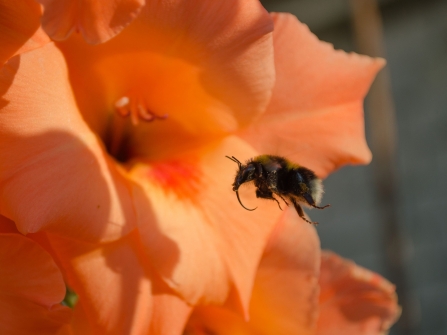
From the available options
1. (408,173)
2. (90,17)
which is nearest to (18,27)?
(90,17)

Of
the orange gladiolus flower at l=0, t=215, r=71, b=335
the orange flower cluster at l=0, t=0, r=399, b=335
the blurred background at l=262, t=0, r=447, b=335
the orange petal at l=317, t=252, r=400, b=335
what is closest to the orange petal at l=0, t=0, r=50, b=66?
the orange flower cluster at l=0, t=0, r=399, b=335

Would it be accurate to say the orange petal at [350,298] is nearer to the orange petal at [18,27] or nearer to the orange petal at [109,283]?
the orange petal at [109,283]

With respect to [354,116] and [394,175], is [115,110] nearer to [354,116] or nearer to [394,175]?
[354,116]

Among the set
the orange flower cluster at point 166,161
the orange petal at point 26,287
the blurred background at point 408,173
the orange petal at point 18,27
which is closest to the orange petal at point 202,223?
the orange flower cluster at point 166,161

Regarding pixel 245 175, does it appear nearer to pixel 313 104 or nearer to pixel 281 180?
pixel 281 180

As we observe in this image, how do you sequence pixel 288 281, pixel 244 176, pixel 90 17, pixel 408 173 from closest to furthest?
pixel 90 17, pixel 244 176, pixel 288 281, pixel 408 173
